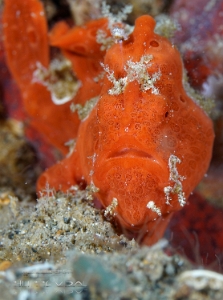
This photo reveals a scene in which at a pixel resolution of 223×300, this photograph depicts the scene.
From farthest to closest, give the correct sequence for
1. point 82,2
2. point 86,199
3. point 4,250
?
point 82,2 → point 86,199 → point 4,250

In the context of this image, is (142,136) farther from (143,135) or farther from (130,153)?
(130,153)

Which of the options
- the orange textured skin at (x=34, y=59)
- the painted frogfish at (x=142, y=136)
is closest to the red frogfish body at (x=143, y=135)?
the painted frogfish at (x=142, y=136)

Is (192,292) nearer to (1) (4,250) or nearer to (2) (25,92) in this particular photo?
(1) (4,250)

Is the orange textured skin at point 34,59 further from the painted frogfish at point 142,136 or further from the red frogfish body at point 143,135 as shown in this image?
the red frogfish body at point 143,135

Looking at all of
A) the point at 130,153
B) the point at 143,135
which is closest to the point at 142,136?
the point at 143,135

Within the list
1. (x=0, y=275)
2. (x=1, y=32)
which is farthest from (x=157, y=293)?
(x=1, y=32)

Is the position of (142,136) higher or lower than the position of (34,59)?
higher

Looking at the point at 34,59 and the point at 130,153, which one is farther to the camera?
the point at 34,59

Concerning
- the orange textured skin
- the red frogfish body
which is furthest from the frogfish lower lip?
the orange textured skin
